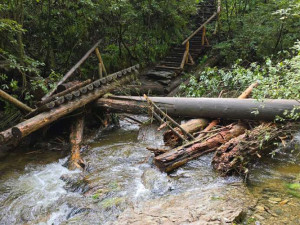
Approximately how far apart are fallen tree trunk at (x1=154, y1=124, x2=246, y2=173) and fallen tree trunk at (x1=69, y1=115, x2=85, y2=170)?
1.85 meters

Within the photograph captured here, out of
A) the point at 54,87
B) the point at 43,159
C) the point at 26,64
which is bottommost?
the point at 43,159

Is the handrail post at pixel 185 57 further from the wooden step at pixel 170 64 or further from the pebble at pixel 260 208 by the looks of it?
the pebble at pixel 260 208

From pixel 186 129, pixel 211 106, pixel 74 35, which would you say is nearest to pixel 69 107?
pixel 186 129

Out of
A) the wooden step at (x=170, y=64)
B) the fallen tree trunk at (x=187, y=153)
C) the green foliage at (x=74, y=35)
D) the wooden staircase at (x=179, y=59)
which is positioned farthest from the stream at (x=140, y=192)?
the wooden step at (x=170, y=64)

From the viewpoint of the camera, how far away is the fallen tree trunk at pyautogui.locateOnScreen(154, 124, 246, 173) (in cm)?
523

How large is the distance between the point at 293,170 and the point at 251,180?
0.98 meters

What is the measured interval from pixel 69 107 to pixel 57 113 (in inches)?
17.6

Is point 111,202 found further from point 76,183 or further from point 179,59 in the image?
point 179,59

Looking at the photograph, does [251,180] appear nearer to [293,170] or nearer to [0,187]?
[293,170]

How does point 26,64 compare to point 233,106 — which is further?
point 26,64

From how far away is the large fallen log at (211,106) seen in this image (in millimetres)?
5953

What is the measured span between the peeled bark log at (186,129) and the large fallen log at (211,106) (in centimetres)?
24

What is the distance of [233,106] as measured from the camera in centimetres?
641

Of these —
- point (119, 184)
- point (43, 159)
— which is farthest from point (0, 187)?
point (119, 184)
